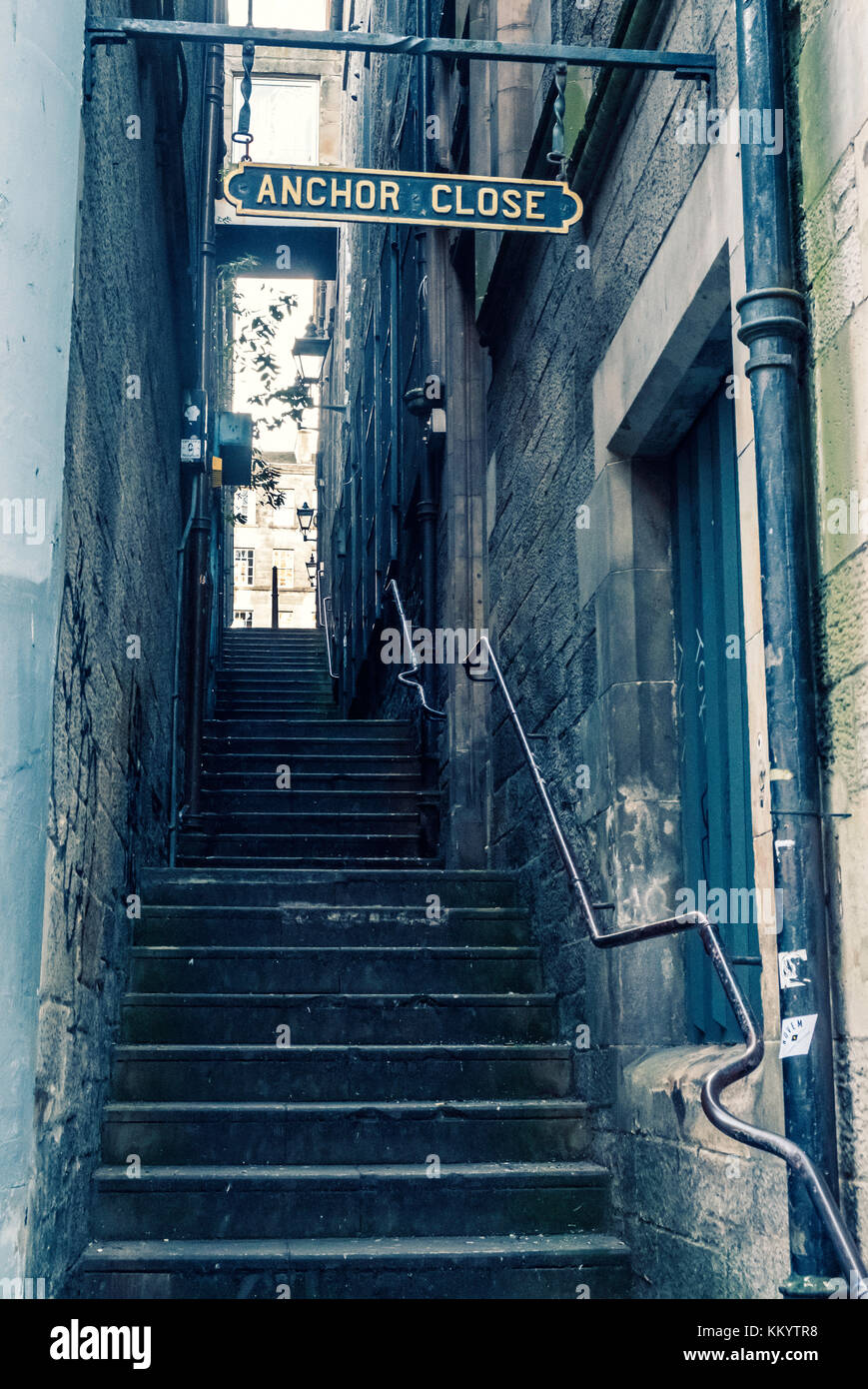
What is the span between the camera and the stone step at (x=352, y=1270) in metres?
3.68

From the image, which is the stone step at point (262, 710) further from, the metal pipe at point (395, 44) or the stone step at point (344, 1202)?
the metal pipe at point (395, 44)

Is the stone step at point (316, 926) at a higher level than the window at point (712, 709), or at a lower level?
lower

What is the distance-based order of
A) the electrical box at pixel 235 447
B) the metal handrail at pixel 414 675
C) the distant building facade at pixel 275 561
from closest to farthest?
the metal handrail at pixel 414 675
the electrical box at pixel 235 447
the distant building facade at pixel 275 561

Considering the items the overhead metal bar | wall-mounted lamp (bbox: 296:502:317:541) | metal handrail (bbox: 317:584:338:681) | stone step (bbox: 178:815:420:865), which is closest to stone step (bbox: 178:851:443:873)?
stone step (bbox: 178:815:420:865)

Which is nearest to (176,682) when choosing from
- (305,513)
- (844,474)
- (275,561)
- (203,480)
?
(203,480)

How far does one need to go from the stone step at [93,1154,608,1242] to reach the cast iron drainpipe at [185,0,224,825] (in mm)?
3293

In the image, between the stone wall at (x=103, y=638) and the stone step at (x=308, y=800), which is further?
the stone step at (x=308, y=800)

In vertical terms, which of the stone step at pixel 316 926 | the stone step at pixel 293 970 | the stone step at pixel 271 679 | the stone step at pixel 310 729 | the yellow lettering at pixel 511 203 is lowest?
the stone step at pixel 293 970

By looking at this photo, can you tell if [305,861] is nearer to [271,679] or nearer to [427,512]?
[427,512]

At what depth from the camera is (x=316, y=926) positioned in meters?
5.41

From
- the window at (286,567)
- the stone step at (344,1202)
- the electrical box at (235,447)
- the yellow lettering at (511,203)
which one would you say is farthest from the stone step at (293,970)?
the window at (286,567)

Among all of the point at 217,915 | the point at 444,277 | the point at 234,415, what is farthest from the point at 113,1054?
the point at 234,415

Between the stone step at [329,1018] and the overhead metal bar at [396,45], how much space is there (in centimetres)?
291

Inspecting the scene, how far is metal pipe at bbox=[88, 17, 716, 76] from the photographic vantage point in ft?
11.2
